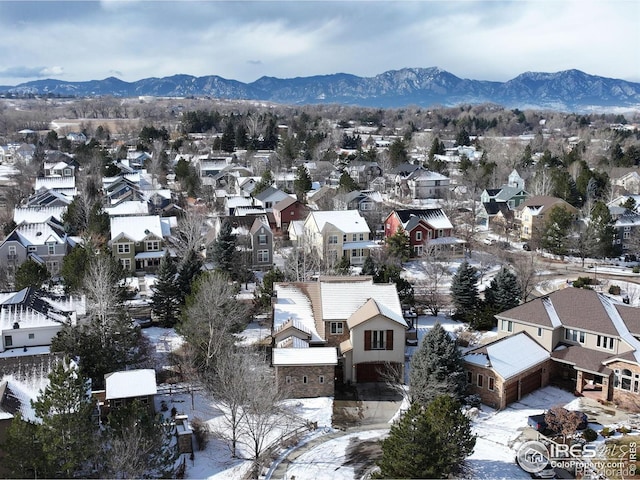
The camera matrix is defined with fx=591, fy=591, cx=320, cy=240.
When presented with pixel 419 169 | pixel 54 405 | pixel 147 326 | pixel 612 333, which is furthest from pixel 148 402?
pixel 419 169

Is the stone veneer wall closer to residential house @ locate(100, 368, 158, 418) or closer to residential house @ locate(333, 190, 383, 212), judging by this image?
residential house @ locate(100, 368, 158, 418)

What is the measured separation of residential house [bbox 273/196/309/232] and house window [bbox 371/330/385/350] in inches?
1256

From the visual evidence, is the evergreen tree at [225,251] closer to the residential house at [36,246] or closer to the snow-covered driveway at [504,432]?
the residential house at [36,246]

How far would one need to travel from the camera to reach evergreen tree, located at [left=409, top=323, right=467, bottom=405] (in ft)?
92.5

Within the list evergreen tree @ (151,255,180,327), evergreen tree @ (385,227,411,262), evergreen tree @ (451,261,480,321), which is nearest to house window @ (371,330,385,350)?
evergreen tree @ (451,261,480,321)

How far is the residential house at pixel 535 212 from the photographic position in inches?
2469

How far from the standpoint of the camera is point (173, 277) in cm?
4025

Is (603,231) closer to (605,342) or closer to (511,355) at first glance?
(605,342)

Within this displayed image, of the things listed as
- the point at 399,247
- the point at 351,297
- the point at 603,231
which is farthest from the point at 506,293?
the point at 603,231

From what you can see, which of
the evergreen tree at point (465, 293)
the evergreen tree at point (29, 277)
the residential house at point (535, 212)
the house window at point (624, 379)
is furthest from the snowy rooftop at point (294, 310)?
the residential house at point (535, 212)

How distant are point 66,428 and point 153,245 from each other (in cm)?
3143

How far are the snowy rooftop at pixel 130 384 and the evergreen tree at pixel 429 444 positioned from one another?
11.7 m

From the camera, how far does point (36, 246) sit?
50875mm

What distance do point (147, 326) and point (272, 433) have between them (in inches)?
620
